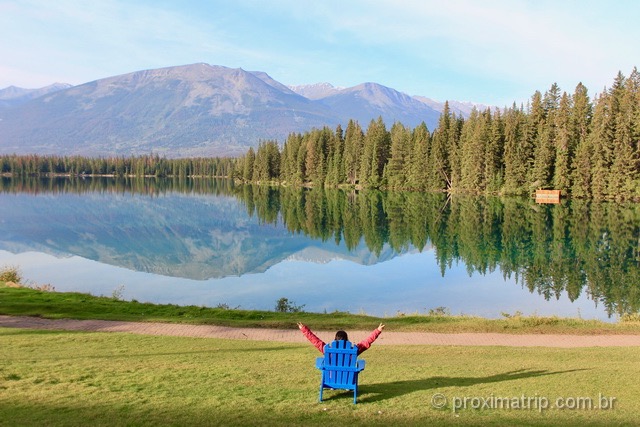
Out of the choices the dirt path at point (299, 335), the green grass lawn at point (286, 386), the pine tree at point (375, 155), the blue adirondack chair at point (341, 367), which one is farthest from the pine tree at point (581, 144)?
the blue adirondack chair at point (341, 367)

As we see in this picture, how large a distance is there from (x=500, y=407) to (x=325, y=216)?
5981cm

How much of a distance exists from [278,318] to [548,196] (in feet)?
258

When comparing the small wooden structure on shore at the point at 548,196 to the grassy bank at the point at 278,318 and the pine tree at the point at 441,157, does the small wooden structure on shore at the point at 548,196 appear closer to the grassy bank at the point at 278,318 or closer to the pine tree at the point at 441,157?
the pine tree at the point at 441,157

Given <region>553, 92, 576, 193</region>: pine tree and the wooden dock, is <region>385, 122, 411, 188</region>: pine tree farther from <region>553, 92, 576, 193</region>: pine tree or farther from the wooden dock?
the wooden dock

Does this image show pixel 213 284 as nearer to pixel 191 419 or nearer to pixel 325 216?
pixel 191 419

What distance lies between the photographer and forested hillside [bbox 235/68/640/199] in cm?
8438

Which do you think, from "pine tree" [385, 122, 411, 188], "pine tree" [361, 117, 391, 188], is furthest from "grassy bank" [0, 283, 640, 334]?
"pine tree" [361, 117, 391, 188]

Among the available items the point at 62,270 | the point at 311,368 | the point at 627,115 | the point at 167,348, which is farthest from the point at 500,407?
the point at 627,115

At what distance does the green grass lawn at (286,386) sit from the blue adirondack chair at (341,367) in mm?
344

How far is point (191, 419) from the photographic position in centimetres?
833

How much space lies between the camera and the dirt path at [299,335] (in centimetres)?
1670

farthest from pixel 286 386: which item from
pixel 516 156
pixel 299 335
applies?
pixel 516 156

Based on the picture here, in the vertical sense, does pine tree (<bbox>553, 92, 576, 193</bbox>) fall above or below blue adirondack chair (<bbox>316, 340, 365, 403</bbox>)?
above

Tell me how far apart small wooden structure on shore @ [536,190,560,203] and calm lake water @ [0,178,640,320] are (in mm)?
9303
